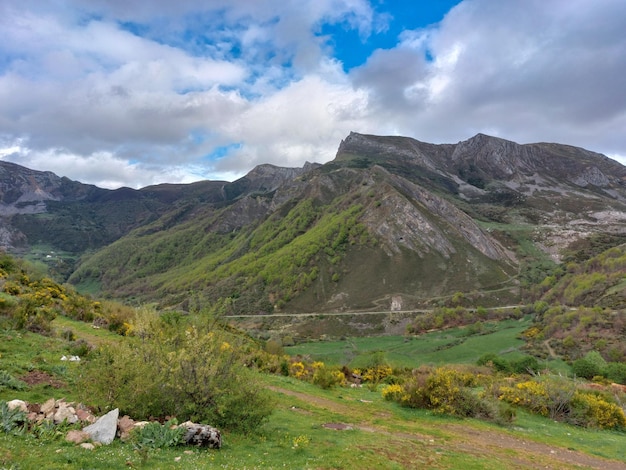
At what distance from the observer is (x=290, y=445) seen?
44.4ft

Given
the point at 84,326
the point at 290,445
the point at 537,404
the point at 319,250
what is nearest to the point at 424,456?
the point at 290,445

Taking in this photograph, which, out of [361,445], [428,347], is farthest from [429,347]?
[361,445]

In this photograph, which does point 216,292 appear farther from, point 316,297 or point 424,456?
point 424,456

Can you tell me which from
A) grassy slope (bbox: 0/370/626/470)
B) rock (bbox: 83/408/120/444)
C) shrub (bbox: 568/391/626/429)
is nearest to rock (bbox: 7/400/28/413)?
grassy slope (bbox: 0/370/626/470)

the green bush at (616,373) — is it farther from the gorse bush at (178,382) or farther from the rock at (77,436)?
the rock at (77,436)

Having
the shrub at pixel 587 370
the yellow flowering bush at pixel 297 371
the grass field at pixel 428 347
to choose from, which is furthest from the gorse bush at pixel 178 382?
the shrub at pixel 587 370

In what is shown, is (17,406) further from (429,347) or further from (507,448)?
(429,347)

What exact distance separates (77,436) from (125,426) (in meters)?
1.37

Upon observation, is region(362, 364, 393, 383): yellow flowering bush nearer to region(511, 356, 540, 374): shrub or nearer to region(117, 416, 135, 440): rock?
region(511, 356, 540, 374): shrub

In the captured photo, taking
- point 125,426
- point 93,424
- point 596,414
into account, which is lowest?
point 596,414

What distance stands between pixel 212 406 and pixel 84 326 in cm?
2193

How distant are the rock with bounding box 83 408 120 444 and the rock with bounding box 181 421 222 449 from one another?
2043mm

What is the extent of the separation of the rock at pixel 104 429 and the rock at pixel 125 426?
323mm

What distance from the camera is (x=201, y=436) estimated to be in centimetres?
1176
